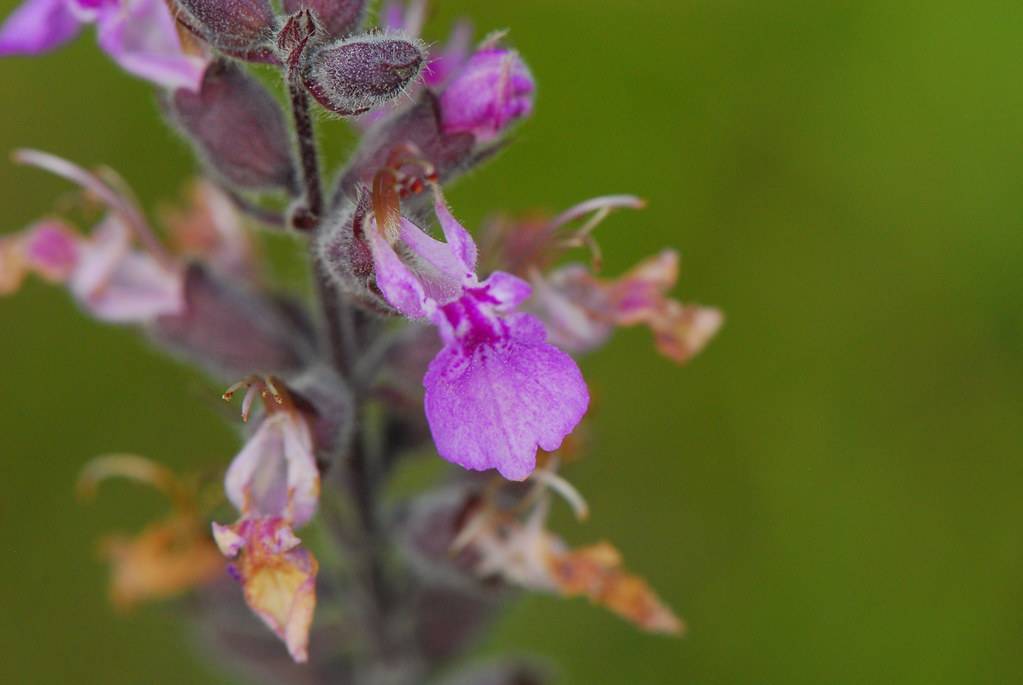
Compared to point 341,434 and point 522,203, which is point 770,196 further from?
point 341,434

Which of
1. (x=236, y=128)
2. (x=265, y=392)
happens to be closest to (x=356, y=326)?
(x=265, y=392)

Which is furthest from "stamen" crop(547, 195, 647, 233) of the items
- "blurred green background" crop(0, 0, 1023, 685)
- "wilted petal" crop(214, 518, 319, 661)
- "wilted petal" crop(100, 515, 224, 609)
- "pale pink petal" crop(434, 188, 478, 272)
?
"blurred green background" crop(0, 0, 1023, 685)

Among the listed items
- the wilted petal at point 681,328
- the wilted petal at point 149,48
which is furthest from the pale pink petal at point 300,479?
the wilted petal at point 681,328

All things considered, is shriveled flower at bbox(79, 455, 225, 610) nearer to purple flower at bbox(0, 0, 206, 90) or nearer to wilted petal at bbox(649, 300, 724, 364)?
purple flower at bbox(0, 0, 206, 90)

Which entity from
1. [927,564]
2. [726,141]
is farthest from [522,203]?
[927,564]

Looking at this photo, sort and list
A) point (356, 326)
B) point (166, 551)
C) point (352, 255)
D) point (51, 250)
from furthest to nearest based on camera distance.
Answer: point (166, 551) < point (51, 250) < point (356, 326) < point (352, 255)

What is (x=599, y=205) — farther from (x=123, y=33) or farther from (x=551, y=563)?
(x=123, y=33)
